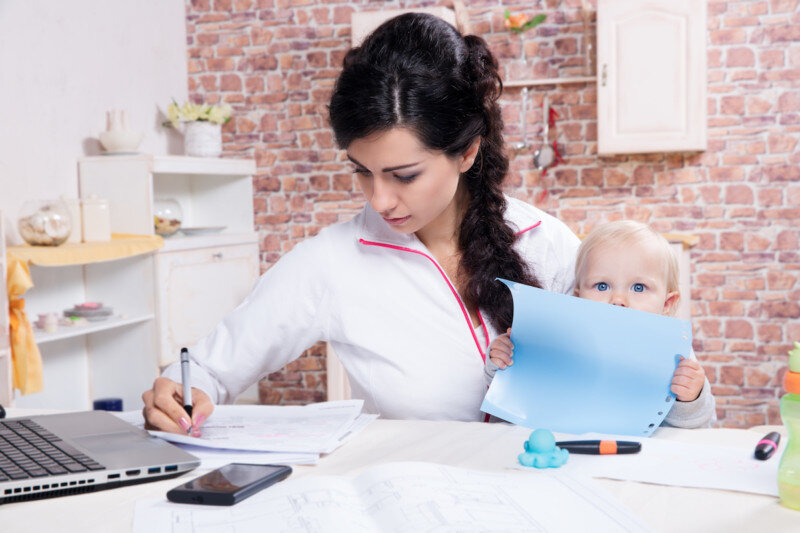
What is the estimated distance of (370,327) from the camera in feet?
4.99

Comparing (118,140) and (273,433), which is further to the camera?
(118,140)

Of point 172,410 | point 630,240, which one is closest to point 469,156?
point 630,240

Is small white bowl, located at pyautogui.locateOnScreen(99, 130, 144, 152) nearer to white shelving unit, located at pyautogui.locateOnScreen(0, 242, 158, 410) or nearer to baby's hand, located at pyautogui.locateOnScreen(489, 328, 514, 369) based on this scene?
white shelving unit, located at pyautogui.locateOnScreen(0, 242, 158, 410)

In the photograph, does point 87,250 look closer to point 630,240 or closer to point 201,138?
point 201,138

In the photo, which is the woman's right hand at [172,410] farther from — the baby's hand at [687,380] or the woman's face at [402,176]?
the baby's hand at [687,380]

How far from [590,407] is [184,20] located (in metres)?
4.10

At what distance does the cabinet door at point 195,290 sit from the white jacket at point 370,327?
2.09m

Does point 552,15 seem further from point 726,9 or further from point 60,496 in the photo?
point 60,496

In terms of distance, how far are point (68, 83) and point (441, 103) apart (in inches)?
107

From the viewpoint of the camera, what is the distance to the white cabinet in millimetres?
3498

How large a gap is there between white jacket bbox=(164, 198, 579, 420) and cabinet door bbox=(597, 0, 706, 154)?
2.48m

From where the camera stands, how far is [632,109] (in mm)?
3709

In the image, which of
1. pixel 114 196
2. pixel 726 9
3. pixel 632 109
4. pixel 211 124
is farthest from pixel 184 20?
pixel 726 9

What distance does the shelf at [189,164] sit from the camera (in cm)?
350
